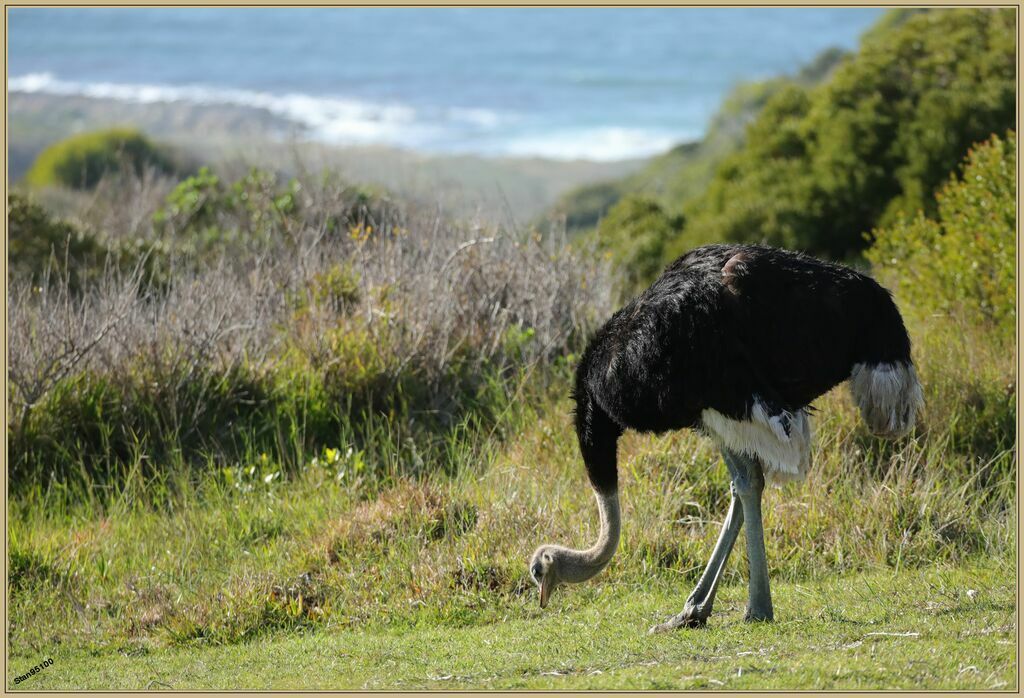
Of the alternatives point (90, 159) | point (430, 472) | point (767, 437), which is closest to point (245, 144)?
point (90, 159)

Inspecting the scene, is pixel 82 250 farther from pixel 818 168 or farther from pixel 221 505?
pixel 818 168

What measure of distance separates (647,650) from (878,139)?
9.36 meters

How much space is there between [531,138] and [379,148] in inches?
307

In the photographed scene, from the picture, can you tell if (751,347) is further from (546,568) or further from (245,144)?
(245,144)

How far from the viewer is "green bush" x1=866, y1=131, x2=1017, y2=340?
9273 mm

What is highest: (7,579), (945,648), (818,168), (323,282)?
(818,168)

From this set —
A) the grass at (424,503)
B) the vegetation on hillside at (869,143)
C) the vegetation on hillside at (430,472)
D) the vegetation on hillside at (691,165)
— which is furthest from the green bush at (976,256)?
the vegetation on hillside at (691,165)

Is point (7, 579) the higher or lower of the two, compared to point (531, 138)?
lower

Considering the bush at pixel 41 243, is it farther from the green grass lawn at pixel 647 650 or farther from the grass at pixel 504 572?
the green grass lawn at pixel 647 650

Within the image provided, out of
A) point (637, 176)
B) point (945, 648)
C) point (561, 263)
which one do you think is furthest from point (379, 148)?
point (945, 648)

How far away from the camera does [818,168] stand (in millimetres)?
14086

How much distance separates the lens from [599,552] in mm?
5887

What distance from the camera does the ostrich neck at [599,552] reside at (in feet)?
19.3

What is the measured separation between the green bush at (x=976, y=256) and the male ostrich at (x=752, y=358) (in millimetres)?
3937
